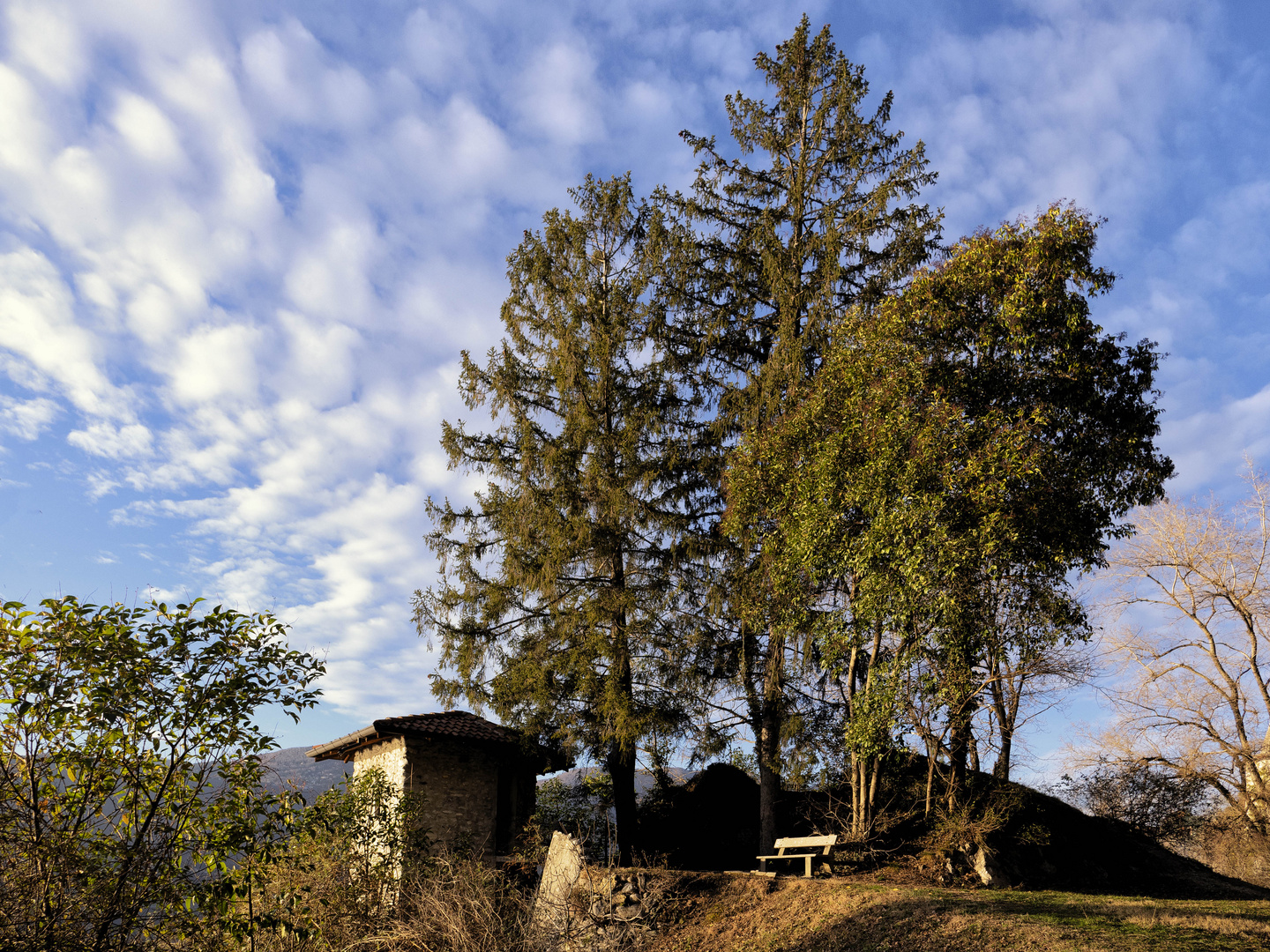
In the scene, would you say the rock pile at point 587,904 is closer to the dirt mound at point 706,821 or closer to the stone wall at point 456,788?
the stone wall at point 456,788

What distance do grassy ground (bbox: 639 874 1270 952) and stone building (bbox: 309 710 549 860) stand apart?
22.5ft

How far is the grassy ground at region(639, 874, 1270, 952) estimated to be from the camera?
8.04m

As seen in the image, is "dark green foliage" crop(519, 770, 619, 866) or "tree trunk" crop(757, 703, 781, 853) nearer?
"tree trunk" crop(757, 703, 781, 853)

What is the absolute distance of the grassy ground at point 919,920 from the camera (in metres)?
8.04

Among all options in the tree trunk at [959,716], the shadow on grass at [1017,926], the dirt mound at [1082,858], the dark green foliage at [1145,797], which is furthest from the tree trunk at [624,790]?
the dark green foliage at [1145,797]

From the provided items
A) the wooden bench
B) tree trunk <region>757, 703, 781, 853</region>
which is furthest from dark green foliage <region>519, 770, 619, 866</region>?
the wooden bench

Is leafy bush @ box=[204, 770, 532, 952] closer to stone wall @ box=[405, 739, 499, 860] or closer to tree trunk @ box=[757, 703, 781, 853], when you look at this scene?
stone wall @ box=[405, 739, 499, 860]

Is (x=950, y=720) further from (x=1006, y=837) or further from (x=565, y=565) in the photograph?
(x=565, y=565)

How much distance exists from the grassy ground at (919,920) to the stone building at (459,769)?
270 inches

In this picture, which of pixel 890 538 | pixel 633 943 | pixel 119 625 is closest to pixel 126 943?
pixel 119 625

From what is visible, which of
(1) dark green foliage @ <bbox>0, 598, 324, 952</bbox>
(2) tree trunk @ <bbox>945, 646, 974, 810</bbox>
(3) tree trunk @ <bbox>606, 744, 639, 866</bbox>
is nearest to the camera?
(1) dark green foliage @ <bbox>0, 598, 324, 952</bbox>

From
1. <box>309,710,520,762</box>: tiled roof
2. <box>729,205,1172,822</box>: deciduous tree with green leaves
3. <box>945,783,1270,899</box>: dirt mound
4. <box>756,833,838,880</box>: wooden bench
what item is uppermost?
<box>729,205,1172,822</box>: deciduous tree with green leaves

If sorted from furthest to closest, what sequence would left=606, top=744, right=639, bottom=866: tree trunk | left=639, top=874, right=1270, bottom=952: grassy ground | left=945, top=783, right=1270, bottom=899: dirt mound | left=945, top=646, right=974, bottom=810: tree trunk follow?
left=606, top=744, right=639, bottom=866: tree trunk
left=945, top=783, right=1270, bottom=899: dirt mound
left=945, top=646, right=974, bottom=810: tree trunk
left=639, top=874, right=1270, bottom=952: grassy ground

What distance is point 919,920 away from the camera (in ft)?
28.5
